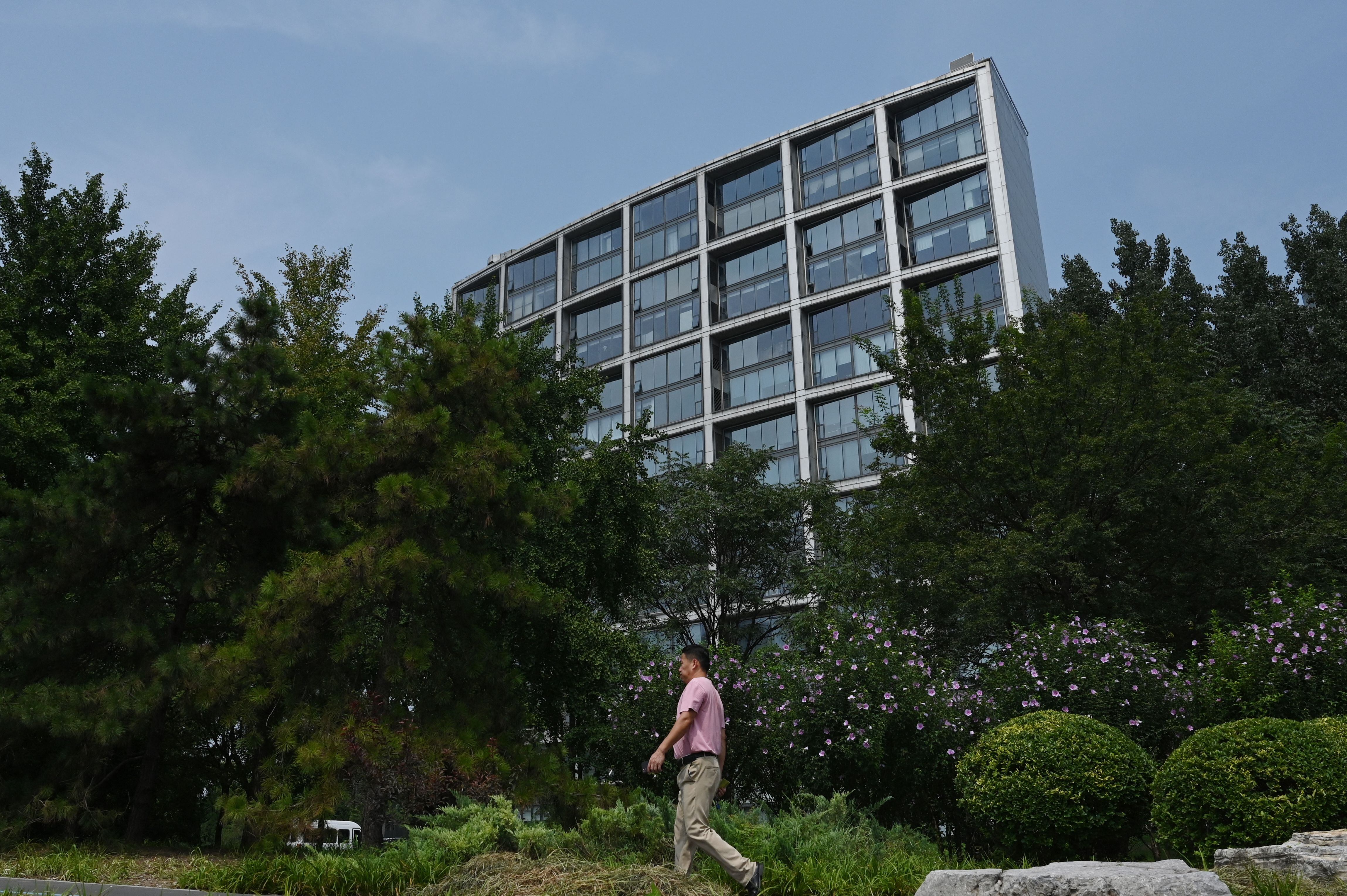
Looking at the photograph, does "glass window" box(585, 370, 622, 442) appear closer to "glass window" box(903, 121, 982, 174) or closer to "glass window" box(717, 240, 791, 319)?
"glass window" box(717, 240, 791, 319)

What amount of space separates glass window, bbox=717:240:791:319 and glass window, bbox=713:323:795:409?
4.17ft

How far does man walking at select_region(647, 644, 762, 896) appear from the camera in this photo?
20.2 ft

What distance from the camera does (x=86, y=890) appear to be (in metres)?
6.50

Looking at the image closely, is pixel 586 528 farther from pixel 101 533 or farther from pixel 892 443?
pixel 101 533

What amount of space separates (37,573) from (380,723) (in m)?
4.37

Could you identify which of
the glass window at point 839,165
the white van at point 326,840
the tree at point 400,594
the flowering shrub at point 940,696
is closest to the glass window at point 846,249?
the glass window at point 839,165

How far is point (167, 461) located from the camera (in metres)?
11.7

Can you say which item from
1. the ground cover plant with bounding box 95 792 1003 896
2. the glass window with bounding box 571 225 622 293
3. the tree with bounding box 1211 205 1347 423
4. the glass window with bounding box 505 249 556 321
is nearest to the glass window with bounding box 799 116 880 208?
the glass window with bounding box 571 225 622 293

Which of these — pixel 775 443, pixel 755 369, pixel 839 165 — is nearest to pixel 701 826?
pixel 775 443

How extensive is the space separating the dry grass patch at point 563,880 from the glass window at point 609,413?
127 feet

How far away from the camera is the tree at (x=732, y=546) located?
2911 centimetres

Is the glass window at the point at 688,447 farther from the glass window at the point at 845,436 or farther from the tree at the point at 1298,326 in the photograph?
the tree at the point at 1298,326

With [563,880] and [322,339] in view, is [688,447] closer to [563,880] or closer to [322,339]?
[322,339]

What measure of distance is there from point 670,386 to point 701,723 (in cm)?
3790
